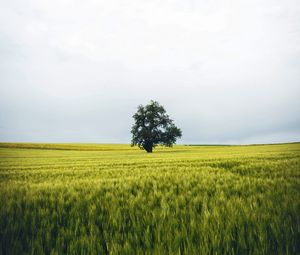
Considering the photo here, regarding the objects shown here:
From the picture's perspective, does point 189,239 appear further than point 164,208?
No

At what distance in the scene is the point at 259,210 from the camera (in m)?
3.27

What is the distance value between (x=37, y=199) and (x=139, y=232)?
8.37ft

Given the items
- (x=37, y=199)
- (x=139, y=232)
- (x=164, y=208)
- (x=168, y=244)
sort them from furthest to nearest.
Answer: (x=37, y=199) < (x=164, y=208) < (x=139, y=232) < (x=168, y=244)

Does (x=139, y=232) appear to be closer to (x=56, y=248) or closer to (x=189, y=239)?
(x=189, y=239)

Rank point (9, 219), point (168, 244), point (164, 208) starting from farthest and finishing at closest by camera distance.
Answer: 1. point (164, 208)
2. point (9, 219)
3. point (168, 244)

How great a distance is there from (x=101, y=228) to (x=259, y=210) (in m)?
2.16

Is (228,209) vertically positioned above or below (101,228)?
above

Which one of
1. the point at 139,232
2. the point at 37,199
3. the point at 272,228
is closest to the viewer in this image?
the point at 272,228

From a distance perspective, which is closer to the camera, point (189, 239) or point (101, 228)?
point (189, 239)


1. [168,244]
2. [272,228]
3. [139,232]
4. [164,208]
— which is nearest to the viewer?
[168,244]

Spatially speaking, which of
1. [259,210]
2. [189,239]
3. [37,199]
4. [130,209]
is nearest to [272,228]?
[259,210]

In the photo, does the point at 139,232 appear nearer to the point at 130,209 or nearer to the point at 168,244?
the point at 168,244

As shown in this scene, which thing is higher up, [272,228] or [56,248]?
[272,228]

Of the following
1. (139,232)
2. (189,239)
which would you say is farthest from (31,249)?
(189,239)
